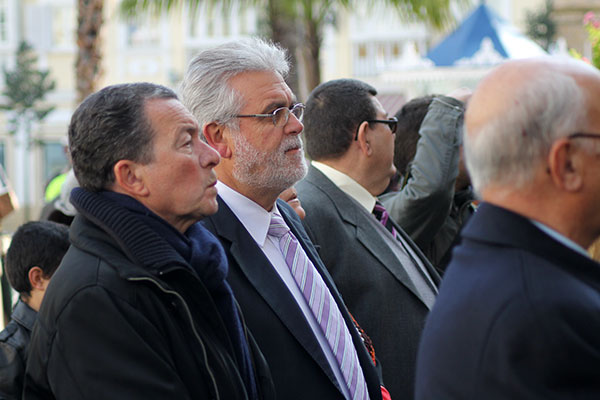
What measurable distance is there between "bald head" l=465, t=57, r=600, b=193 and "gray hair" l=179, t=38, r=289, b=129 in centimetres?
125

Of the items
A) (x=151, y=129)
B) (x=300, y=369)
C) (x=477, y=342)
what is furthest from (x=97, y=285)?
(x=477, y=342)

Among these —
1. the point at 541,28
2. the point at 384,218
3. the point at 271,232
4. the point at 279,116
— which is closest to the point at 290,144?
the point at 279,116

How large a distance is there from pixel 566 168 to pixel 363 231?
175cm

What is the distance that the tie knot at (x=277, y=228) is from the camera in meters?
2.68

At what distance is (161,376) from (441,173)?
6.52 feet

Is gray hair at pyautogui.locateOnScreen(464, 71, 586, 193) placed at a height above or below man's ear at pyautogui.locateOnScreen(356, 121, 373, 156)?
Answer: above

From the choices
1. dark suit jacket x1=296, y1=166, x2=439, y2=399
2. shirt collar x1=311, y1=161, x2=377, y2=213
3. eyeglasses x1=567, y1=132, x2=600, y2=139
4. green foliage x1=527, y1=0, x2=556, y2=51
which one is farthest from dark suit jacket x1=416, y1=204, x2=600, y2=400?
green foliage x1=527, y1=0, x2=556, y2=51

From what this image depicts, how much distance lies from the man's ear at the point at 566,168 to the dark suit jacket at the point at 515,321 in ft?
0.33

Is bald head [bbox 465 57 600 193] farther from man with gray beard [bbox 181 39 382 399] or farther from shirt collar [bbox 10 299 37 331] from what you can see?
shirt collar [bbox 10 299 37 331]

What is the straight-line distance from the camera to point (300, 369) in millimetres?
2424

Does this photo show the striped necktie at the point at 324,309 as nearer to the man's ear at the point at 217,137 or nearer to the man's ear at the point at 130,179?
the man's ear at the point at 217,137

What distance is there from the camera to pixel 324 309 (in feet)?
8.50

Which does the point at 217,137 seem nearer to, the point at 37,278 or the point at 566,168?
the point at 37,278

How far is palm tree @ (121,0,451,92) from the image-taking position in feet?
35.5
